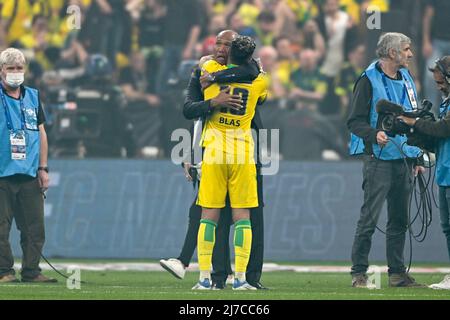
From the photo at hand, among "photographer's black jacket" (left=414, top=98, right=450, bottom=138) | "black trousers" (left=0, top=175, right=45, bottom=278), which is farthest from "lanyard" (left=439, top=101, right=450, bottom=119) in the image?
"black trousers" (left=0, top=175, right=45, bottom=278)

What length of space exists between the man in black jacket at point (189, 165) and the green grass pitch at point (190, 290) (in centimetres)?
25

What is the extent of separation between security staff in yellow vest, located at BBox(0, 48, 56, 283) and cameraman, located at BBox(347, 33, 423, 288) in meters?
3.32

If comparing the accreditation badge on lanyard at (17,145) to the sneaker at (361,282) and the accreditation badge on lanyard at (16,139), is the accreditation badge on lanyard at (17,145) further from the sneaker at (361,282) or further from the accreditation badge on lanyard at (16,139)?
the sneaker at (361,282)

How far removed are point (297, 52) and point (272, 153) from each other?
10.0 feet

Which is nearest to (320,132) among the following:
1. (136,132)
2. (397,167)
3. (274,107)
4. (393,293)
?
(274,107)

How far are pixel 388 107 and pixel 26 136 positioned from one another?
3.86 meters

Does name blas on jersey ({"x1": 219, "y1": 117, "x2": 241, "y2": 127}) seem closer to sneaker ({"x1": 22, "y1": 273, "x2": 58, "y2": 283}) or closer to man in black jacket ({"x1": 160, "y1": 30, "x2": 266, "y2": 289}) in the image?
man in black jacket ({"x1": 160, "y1": 30, "x2": 266, "y2": 289})

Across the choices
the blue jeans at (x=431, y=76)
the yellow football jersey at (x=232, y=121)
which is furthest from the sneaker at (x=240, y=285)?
the blue jeans at (x=431, y=76)

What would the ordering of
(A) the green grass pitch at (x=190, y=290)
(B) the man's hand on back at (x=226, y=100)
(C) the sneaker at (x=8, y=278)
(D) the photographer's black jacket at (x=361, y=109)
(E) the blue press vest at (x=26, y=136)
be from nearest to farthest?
(A) the green grass pitch at (x=190, y=290) → (B) the man's hand on back at (x=226, y=100) → (D) the photographer's black jacket at (x=361, y=109) → (C) the sneaker at (x=8, y=278) → (E) the blue press vest at (x=26, y=136)

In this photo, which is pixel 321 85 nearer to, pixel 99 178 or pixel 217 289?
pixel 99 178

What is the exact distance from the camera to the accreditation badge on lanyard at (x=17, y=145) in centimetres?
1347

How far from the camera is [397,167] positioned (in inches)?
514

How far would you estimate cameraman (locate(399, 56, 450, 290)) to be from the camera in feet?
40.5

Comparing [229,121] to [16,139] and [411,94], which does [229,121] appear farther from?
[16,139]
